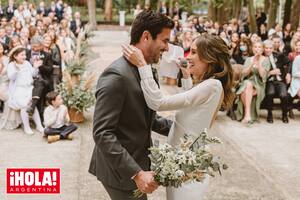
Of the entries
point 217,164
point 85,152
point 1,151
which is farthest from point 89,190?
point 217,164

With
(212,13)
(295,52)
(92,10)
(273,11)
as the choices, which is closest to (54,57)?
(295,52)

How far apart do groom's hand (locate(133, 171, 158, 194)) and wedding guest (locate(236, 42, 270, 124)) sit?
693cm

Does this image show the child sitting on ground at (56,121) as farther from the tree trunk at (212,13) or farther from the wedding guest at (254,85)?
the tree trunk at (212,13)

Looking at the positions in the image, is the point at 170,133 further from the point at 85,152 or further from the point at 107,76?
the point at 85,152

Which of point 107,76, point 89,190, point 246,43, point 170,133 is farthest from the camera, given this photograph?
point 246,43

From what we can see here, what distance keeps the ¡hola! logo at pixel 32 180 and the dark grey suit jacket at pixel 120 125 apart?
2.88m

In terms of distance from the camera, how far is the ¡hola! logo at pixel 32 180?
Result: 18.2 feet

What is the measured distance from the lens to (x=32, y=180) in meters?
5.66

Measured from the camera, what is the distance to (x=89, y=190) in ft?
18.8

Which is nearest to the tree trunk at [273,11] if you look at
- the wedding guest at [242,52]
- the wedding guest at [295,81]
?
the wedding guest at [242,52]

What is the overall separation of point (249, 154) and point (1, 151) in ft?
12.1

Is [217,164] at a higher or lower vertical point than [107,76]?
lower

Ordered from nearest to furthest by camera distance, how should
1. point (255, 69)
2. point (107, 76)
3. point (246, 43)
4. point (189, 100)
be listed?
point (107, 76) → point (189, 100) → point (255, 69) → point (246, 43)

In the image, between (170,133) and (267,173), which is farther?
(267,173)
